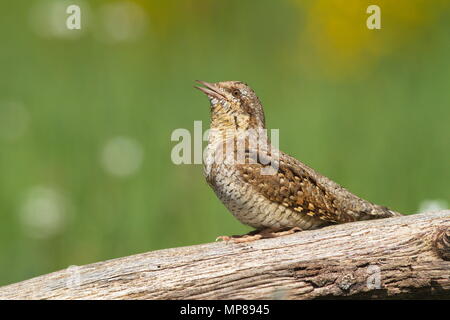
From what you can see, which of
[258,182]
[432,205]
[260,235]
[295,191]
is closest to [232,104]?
[258,182]

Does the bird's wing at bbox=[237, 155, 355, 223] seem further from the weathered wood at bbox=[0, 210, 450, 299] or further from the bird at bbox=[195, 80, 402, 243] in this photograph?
the weathered wood at bbox=[0, 210, 450, 299]

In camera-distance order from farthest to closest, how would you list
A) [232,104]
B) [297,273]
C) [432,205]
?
[432,205] < [232,104] < [297,273]

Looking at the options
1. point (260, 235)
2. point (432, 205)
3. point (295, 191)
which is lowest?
point (432, 205)

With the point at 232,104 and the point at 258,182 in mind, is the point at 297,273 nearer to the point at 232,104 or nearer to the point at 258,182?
the point at 258,182

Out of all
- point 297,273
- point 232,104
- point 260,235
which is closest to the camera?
point 297,273

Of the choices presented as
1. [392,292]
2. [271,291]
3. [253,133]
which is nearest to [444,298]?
[392,292]

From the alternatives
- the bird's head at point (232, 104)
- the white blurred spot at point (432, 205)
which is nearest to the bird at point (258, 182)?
the bird's head at point (232, 104)

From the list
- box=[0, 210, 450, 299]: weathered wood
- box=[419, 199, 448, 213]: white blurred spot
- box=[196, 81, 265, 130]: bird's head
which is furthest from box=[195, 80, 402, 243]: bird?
box=[419, 199, 448, 213]: white blurred spot
